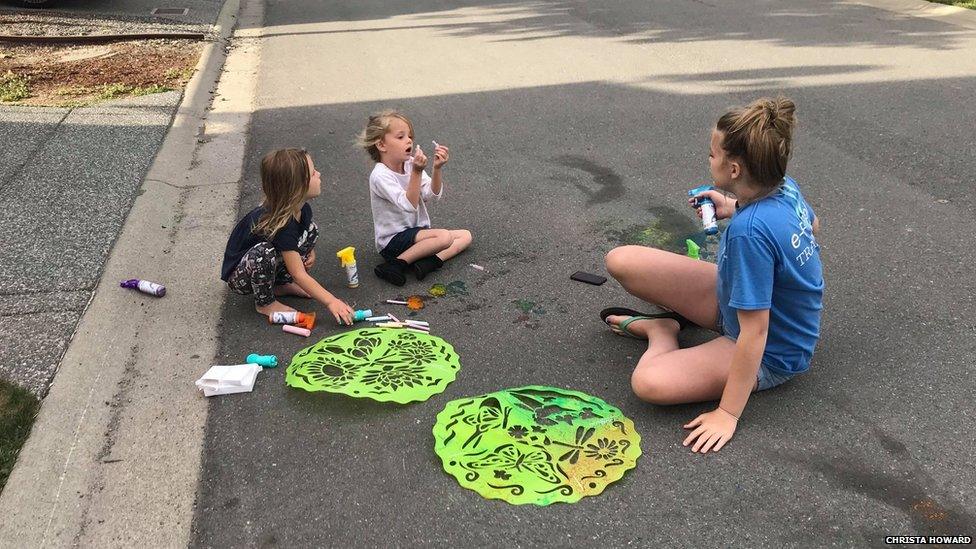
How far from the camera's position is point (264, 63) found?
9.05 meters

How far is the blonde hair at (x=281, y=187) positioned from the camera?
3.62 meters

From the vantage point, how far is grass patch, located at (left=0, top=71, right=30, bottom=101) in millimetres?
6973

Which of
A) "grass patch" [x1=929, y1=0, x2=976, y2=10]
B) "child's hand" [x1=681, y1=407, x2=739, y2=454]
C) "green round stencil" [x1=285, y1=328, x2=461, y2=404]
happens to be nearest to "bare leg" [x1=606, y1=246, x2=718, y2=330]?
"child's hand" [x1=681, y1=407, x2=739, y2=454]

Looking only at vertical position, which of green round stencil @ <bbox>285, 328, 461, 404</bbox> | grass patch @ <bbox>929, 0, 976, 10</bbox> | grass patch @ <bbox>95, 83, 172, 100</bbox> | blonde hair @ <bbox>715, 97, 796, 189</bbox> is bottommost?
green round stencil @ <bbox>285, 328, 461, 404</bbox>

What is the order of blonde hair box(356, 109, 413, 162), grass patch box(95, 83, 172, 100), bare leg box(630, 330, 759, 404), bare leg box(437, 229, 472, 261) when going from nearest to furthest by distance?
bare leg box(630, 330, 759, 404), blonde hair box(356, 109, 413, 162), bare leg box(437, 229, 472, 261), grass patch box(95, 83, 172, 100)

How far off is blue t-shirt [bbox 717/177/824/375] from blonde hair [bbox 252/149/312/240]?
6.07 feet

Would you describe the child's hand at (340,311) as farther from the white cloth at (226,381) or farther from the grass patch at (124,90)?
the grass patch at (124,90)

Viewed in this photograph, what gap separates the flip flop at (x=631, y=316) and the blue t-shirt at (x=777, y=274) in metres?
0.34

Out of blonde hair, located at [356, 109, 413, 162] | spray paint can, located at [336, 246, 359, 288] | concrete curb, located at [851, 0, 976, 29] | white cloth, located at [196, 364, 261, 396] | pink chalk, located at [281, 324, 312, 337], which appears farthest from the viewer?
concrete curb, located at [851, 0, 976, 29]

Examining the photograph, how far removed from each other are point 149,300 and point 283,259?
68 centimetres

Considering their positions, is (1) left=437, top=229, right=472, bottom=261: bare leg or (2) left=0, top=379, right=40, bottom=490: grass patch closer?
(2) left=0, top=379, right=40, bottom=490: grass patch

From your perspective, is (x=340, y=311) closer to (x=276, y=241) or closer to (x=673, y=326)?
(x=276, y=241)

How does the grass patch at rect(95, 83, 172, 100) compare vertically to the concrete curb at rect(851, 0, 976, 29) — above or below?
below

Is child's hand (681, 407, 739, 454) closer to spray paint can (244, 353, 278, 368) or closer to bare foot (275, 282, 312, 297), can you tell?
spray paint can (244, 353, 278, 368)
